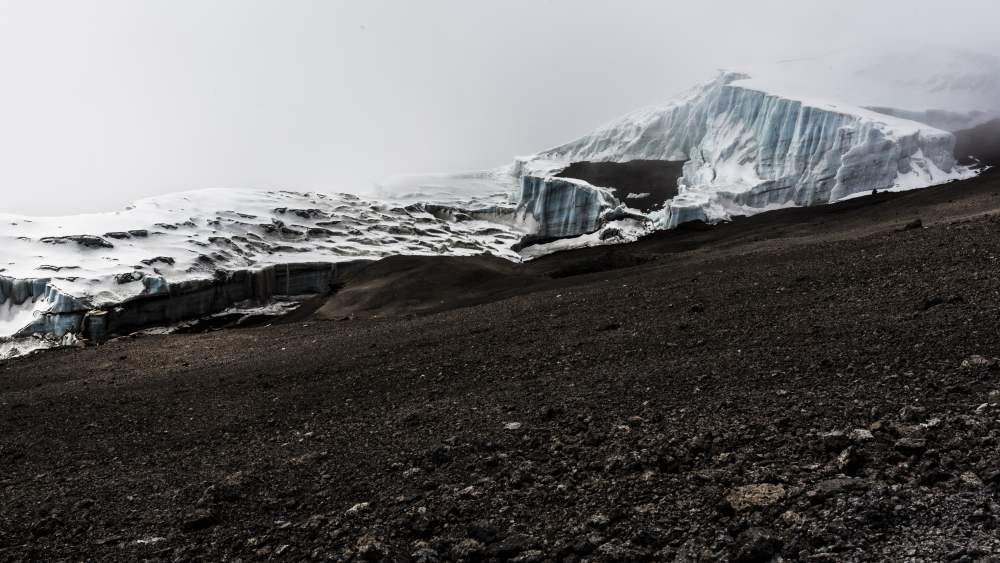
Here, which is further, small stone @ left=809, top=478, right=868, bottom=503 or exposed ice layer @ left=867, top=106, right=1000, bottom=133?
exposed ice layer @ left=867, top=106, right=1000, bottom=133

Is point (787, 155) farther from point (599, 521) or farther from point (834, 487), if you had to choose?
point (599, 521)

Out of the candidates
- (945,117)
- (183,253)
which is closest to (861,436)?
(183,253)

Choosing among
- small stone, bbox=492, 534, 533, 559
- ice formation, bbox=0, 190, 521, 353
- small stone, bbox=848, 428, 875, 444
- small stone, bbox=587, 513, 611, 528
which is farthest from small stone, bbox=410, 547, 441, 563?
ice formation, bbox=0, 190, 521, 353

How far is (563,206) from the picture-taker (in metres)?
65.2

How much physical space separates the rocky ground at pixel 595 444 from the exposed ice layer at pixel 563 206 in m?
51.8

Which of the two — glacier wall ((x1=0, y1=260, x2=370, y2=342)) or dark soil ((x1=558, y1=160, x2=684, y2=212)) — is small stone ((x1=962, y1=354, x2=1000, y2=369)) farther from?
dark soil ((x1=558, y1=160, x2=684, y2=212))

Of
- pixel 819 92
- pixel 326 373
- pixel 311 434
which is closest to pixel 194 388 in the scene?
pixel 326 373

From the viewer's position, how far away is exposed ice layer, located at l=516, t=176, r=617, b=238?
63312mm

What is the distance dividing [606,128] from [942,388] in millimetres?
89794

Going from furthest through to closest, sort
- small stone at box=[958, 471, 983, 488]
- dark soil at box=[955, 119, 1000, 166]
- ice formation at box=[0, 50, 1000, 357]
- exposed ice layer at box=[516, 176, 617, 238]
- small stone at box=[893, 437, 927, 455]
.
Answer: exposed ice layer at box=[516, 176, 617, 238]
dark soil at box=[955, 119, 1000, 166]
ice formation at box=[0, 50, 1000, 357]
small stone at box=[893, 437, 927, 455]
small stone at box=[958, 471, 983, 488]

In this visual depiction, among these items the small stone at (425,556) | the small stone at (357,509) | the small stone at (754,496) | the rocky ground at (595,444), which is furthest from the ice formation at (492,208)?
the small stone at (754,496)

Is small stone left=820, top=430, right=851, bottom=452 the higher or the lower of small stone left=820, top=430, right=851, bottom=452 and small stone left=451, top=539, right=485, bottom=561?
the higher

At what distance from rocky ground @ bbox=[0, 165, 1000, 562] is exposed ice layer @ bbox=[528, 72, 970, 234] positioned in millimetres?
45907

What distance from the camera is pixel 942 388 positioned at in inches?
191
